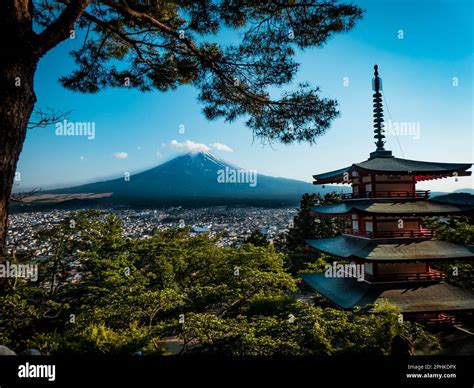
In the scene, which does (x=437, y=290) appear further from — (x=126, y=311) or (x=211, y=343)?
(x=126, y=311)

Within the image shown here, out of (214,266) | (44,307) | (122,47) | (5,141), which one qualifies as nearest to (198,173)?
(214,266)

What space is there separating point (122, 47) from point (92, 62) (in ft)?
2.19

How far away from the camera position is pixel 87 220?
10.9m

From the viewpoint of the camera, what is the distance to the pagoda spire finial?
10219 millimetres

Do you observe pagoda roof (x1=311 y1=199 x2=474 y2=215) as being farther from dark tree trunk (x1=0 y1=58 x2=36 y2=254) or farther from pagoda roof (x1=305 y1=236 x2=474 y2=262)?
dark tree trunk (x1=0 y1=58 x2=36 y2=254)

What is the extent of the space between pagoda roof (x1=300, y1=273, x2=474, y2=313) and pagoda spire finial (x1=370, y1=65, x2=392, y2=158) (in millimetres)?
4606

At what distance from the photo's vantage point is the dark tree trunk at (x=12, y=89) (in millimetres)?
2627

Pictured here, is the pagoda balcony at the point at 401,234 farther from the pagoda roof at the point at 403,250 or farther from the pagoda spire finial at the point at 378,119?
the pagoda spire finial at the point at 378,119

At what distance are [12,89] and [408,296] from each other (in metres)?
10.1

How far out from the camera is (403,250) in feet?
29.0

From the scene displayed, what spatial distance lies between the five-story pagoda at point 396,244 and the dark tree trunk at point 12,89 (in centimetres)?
840

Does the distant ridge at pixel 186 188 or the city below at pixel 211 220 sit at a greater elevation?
the distant ridge at pixel 186 188

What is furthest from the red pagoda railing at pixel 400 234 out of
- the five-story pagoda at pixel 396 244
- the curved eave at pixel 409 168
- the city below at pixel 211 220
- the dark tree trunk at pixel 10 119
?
the city below at pixel 211 220

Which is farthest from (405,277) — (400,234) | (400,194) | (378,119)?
(378,119)
